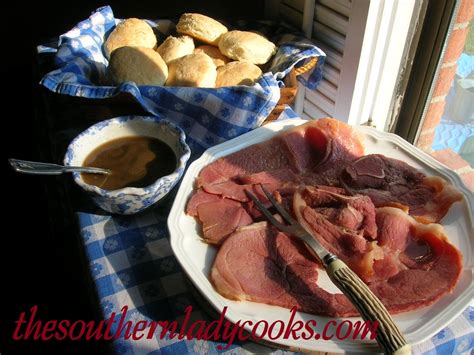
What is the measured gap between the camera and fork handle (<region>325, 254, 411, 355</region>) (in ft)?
2.00

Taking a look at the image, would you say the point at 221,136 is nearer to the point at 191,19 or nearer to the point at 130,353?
the point at 191,19

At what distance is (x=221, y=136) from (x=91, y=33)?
1.79 feet

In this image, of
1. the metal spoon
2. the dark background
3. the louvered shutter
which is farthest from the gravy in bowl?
the louvered shutter

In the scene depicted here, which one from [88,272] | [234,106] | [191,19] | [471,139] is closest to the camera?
[88,272]

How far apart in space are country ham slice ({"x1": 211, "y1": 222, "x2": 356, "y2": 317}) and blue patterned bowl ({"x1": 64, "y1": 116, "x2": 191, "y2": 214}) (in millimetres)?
193

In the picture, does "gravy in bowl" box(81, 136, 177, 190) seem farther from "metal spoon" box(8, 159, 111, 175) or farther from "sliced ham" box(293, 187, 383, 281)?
"sliced ham" box(293, 187, 383, 281)

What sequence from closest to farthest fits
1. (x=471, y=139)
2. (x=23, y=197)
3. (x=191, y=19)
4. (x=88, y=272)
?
1. (x=88, y=272)
2. (x=191, y=19)
3. (x=471, y=139)
4. (x=23, y=197)

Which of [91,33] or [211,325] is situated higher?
[91,33]

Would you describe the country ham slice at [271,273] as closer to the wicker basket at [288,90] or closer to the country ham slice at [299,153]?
the country ham slice at [299,153]

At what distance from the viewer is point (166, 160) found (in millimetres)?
940

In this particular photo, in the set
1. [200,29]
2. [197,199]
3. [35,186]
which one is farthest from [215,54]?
[35,186]

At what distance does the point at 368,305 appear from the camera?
0.65 meters

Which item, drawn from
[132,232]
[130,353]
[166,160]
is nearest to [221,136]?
[166,160]

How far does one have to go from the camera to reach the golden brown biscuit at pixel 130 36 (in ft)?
4.01
